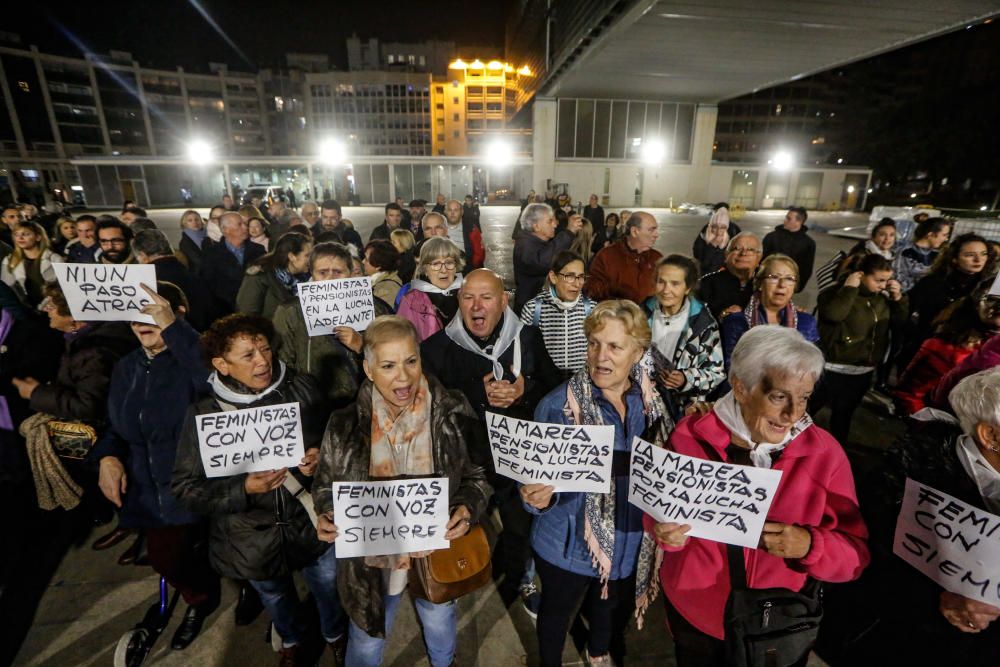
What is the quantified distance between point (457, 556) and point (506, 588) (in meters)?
1.32

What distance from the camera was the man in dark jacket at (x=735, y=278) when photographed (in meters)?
4.46

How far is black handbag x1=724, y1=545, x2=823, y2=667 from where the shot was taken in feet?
5.99

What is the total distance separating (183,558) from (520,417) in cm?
217

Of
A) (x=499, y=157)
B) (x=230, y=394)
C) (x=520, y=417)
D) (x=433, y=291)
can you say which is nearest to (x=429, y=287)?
(x=433, y=291)

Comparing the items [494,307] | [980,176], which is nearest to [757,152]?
[980,176]

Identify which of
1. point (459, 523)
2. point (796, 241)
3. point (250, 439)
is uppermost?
point (796, 241)

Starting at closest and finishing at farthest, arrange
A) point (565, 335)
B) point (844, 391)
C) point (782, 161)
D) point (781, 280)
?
1. point (781, 280)
2. point (565, 335)
3. point (844, 391)
4. point (782, 161)

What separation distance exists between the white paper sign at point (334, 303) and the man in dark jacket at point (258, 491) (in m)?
0.87

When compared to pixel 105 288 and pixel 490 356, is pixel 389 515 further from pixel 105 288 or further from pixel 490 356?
pixel 105 288

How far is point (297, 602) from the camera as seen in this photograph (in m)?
2.73

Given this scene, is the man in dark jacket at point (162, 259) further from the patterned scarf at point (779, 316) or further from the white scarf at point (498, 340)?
the patterned scarf at point (779, 316)

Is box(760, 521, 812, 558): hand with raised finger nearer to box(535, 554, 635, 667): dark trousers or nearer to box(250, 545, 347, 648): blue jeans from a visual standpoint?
box(535, 554, 635, 667): dark trousers

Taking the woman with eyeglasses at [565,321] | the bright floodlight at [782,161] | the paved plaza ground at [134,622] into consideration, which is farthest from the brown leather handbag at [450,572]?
the bright floodlight at [782,161]

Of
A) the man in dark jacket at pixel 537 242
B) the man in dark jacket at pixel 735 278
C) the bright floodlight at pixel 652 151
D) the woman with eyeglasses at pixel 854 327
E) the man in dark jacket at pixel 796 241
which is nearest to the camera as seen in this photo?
the woman with eyeglasses at pixel 854 327
